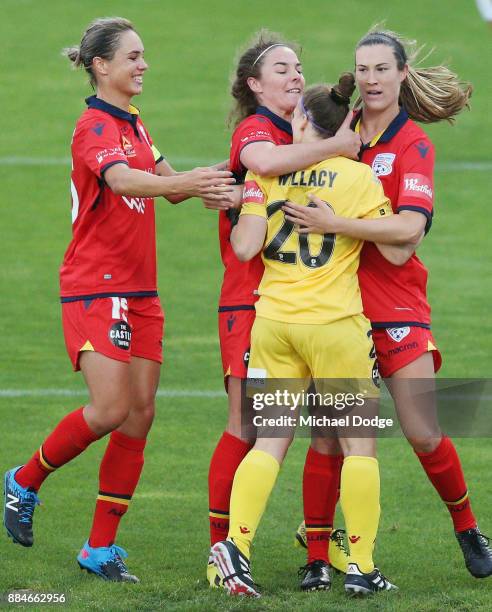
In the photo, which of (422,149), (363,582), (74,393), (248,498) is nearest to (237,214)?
(422,149)

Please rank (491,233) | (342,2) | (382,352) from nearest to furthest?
(382,352) → (491,233) → (342,2)

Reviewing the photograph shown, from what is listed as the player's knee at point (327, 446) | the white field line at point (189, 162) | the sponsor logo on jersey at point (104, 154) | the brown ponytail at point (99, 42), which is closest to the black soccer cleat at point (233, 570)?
the player's knee at point (327, 446)

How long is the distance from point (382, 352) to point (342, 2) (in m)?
19.0

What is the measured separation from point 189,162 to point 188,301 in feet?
16.0

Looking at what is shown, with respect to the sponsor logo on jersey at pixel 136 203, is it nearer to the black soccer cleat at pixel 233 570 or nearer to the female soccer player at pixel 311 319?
the female soccer player at pixel 311 319

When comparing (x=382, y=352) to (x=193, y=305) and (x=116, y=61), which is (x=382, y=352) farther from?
(x=193, y=305)

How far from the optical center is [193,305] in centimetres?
1200

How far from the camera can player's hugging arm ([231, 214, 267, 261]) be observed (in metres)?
5.36

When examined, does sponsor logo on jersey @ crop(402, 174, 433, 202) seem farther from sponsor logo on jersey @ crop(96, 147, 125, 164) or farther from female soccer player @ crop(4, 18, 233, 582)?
sponsor logo on jersey @ crop(96, 147, 125, 164)

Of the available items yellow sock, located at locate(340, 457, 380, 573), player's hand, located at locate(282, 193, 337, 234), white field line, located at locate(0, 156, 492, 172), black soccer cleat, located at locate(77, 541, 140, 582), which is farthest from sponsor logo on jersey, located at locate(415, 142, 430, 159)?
white field line, located at locate(0, 156, 492, 172)

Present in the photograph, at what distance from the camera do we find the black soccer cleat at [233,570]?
16.9 ft

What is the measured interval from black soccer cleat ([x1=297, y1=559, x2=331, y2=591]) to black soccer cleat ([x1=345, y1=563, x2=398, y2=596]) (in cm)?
20

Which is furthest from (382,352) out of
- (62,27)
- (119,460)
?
(62,27)

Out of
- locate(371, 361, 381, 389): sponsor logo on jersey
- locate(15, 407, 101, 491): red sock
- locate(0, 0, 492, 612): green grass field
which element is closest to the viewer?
locate(371, 361, 381, 389): sponsor logo on jersey
